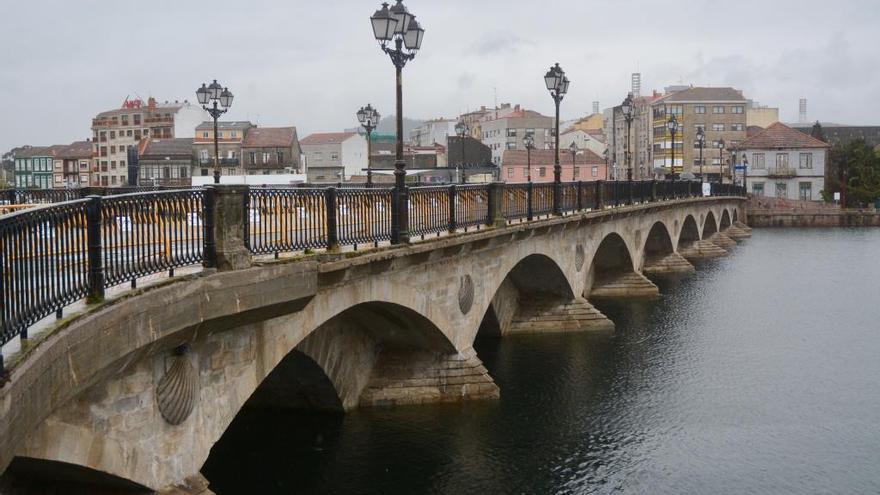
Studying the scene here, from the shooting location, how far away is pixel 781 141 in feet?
340

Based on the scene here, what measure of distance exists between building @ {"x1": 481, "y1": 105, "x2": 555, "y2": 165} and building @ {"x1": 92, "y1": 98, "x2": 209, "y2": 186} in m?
42.2

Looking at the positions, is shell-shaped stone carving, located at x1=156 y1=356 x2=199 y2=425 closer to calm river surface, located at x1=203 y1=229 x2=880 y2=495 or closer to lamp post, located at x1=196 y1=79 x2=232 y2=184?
calm river surface, located at x1=203 y1=229 x2=880 y2=495

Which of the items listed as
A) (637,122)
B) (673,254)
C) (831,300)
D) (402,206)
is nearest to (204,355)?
(402,206)

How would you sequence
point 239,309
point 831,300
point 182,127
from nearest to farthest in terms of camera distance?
1. point 239,309
2. point 831,300
3. point 182,127

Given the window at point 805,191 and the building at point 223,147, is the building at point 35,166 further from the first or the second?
the window at point 805,191

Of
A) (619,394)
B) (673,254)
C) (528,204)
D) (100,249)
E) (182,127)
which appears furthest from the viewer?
(182,127)

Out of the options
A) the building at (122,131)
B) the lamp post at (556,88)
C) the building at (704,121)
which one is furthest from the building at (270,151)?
the lamp post at (556,88)

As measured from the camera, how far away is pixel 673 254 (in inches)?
1969

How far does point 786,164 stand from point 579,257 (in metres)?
81.0

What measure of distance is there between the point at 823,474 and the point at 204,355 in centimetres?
1188

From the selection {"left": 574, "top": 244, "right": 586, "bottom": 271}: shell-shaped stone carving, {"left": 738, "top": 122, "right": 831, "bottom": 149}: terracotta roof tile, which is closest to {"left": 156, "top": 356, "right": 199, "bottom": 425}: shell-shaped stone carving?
{"left": 574, "top": 244, "right": 586, "bottom": 271}: shell-shaped stone carving

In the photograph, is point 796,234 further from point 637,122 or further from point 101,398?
point 101,398

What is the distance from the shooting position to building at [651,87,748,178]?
390 ft

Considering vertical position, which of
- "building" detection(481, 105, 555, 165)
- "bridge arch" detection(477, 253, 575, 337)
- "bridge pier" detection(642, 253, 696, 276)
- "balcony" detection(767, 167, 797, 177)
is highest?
"building" detection(481, 105, 555, 165)
